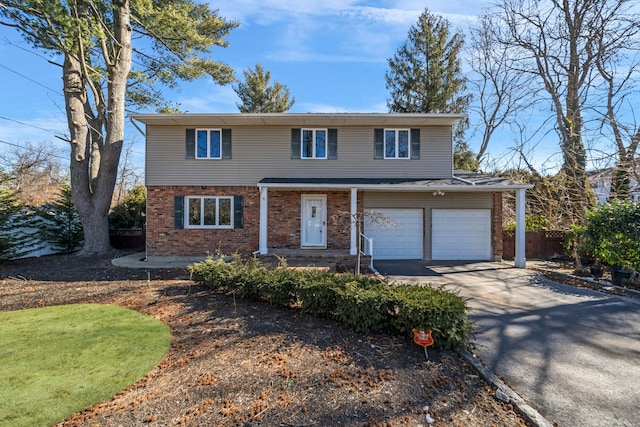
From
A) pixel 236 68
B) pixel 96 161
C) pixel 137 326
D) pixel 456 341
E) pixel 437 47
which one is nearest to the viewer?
pixel 456 341

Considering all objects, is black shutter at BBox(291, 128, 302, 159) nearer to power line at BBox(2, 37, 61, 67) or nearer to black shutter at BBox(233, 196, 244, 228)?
black shutter at BBox(233, 196, 244, 228)

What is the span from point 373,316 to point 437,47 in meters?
20.3

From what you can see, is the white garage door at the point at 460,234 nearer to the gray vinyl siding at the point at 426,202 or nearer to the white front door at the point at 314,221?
the gray vinyl siding at the point at 426,202

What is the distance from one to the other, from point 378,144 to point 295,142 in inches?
124

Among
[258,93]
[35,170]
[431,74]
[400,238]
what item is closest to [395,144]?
[400,238]

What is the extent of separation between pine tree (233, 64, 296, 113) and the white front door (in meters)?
14.3

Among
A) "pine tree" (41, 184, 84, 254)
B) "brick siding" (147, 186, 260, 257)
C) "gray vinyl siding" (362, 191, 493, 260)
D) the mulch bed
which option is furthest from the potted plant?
"pine tree" (41, 184, 84, 254)

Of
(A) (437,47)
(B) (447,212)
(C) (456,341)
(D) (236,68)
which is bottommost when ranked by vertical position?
(C) (456,341)

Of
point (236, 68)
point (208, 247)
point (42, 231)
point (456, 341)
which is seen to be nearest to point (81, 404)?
point (456, 341)

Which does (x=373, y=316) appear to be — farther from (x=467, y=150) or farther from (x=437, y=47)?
(x=437, y=47)

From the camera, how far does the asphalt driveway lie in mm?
3021

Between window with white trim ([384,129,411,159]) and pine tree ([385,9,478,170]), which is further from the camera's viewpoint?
pine tree ([385,9,478,170])

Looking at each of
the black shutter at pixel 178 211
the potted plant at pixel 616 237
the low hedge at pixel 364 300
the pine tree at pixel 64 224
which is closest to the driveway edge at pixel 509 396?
the low hedge at pixel 364 300

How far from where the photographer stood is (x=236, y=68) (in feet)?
50.3
